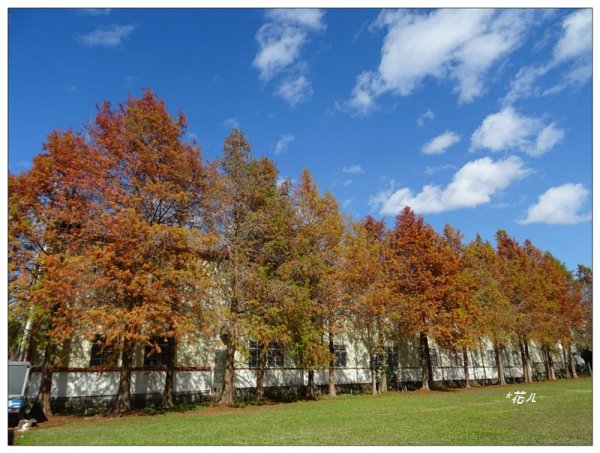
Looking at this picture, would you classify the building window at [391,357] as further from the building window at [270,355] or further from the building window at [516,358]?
the building window at [516,358]

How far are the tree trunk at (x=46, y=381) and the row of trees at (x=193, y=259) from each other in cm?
6

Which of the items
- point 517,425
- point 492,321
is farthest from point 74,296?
point 492,321

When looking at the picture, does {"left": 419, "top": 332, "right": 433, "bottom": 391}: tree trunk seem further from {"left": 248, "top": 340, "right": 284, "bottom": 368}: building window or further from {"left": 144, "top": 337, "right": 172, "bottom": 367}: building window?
{"left": 144, "top": 337, "right": 172, "bottom": 367}: building window

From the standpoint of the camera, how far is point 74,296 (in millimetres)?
13594

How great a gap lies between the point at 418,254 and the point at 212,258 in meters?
13.8

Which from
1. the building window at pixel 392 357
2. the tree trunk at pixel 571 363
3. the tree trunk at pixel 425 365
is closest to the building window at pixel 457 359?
the building window at pixel 392 357

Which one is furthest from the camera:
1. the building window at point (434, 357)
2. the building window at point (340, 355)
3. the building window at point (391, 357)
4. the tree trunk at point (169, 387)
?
the building window at point (434, 357)

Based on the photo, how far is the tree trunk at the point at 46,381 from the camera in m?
15.2

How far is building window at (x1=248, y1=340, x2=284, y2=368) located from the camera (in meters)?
23.4

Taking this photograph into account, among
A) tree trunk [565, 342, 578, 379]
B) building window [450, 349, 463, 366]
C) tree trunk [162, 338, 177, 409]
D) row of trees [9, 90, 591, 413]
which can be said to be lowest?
tree trunk [565, 342, 578, 379]

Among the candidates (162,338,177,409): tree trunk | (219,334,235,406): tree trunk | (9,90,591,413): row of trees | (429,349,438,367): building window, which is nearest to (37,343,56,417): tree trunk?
(9,90,591,413): row of trees

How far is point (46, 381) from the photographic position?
15.3m

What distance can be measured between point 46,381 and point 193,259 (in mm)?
6812

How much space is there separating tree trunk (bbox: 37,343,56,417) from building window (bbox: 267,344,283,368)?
1111 centimetres
